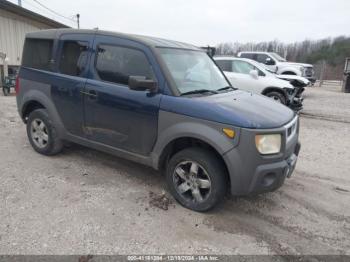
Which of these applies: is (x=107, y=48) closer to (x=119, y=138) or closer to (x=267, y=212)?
(x=119, y=138)

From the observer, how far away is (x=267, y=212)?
138 inches

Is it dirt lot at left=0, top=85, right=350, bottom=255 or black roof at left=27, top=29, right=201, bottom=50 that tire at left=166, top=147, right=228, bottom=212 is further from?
black roof at left=27, top=29, right=201, bottom=50

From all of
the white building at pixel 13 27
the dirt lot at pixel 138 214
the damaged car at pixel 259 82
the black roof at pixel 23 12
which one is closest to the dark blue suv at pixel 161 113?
the dirt lot at pixel 138 214

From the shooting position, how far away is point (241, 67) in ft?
33.9

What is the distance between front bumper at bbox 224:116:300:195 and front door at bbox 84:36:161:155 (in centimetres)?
105

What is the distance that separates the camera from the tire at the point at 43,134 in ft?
15.2

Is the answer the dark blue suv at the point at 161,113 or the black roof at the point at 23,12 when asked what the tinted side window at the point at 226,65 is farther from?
the black roof at the point at 23,12

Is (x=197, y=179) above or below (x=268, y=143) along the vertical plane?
below

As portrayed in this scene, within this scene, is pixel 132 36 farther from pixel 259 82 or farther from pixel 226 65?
pixel 226 65

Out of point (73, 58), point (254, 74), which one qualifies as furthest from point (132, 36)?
point (254, 74)

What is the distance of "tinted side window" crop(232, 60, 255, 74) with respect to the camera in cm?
1027

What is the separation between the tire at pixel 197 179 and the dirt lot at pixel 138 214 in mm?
145

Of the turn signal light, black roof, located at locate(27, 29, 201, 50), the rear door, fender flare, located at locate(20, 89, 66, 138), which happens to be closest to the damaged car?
black roof, located at locate(27, 29, 201, 50)

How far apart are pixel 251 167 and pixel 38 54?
378 centimetres
